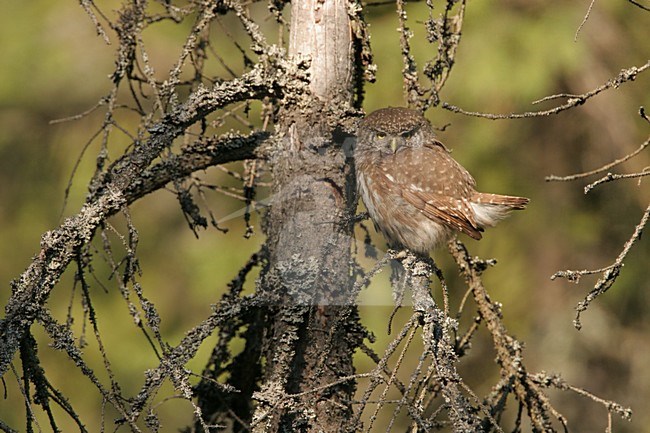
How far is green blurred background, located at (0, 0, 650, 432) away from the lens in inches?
174

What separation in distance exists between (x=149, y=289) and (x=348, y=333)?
111 inches

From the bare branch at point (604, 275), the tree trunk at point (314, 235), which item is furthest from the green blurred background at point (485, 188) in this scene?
the bare branch at point (604, 275)

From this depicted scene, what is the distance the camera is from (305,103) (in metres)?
2.67

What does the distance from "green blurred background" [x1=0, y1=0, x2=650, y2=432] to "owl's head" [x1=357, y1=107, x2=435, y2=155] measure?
1.16m

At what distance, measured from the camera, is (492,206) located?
127 inches

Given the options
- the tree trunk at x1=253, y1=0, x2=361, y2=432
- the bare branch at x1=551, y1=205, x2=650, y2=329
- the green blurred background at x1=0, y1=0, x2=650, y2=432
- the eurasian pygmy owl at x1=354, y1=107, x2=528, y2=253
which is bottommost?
the bare branch at x1=551, y1=205, x2=650, y2=329

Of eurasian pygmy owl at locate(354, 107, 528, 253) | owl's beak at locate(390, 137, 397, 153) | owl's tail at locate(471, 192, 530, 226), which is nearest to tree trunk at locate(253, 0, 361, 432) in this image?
eurasian pygmy owl at locate(354, 107, 528, 253)

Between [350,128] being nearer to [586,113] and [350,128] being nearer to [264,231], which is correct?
[264,231]

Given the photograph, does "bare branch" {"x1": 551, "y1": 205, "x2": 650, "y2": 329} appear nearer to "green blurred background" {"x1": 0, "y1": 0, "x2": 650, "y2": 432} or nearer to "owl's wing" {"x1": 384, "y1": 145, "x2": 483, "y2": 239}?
"owl's wing" {"x1": 384, "y1": 145, "x2": 483, "y2": 239}

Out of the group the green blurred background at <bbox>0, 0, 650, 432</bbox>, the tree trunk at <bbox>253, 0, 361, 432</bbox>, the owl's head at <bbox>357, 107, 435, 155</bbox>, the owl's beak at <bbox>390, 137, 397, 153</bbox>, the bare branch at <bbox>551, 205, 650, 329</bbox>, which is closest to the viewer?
the bare branch at <bbox>551, 205, 650, 329</bbox>

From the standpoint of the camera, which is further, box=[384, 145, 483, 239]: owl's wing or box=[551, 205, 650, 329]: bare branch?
box=[384, 145, 483, 239]: owl's wing

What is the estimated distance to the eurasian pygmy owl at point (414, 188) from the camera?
300 centimetres

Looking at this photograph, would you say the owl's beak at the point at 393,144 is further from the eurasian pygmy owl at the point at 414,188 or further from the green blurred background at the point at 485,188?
the green blurred background at the point at 485,188

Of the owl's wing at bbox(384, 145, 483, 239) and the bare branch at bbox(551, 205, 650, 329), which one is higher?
the owl's wing at bbox(384, 145, 483, 239)
